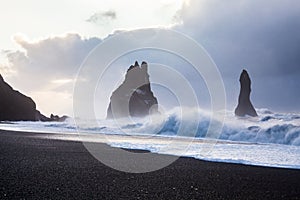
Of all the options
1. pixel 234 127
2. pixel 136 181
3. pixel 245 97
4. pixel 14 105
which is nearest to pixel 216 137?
pixel 234 127

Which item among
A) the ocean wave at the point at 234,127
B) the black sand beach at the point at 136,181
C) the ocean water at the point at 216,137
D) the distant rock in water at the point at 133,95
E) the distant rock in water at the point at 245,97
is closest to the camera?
the black sand beach at the point at 136,181

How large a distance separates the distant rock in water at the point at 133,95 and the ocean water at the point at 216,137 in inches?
1371

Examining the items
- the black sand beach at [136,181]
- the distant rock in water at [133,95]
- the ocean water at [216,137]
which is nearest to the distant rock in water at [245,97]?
the ocean water at [216,137]

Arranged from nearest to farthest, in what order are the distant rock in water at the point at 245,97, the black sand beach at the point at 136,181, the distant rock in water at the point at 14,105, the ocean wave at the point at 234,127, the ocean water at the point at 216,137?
the black sand beach at the point at 136,181, the ocean water at the point at 216,137, the ocean wave at the point at 234,127, the distant rock in water at the point at 245,97, the distant rock in water at the point at 14,105

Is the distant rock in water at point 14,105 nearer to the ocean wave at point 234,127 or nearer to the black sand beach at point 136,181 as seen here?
the ocean wave at point 234,127

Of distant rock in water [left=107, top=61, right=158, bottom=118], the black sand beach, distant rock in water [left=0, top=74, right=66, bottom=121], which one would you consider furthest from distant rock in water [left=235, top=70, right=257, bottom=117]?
distant rock in water [left=0, top=74, right=66, bottom=121]

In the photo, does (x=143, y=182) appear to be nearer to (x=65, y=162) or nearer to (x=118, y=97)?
(x=65, y=162)

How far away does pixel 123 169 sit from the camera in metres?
11.4

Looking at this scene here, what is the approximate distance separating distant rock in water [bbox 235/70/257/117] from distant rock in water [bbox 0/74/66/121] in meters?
66.6

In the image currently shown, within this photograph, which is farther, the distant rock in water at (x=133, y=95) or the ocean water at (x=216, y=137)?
the distant rock in water at (x=133, y=95)

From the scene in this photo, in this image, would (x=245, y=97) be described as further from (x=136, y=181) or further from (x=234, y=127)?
(x=136, y=181)

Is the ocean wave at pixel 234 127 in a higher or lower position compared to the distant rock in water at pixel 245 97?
lower

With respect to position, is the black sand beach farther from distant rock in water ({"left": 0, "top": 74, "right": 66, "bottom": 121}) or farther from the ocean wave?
distant rock in water ({"left": 0, "top": 74, "right": 66, "bottom": 121})

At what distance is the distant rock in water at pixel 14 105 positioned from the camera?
4067 inches
